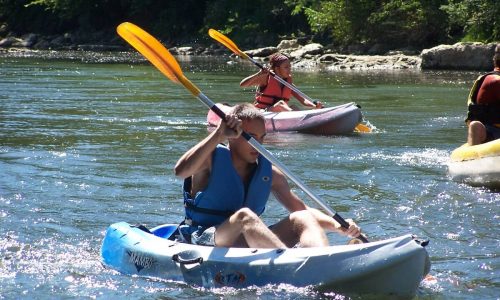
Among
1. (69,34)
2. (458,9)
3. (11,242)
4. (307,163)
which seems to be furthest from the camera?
(69,34)

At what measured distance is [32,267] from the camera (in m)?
5.73

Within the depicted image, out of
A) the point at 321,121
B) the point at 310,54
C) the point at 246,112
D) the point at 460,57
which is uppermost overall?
the point at 246,112

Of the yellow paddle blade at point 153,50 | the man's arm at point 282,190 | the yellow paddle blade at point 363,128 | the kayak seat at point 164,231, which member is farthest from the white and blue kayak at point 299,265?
the yellow paddle blade at point 363,128

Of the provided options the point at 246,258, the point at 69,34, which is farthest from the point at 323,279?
the point at 69,34

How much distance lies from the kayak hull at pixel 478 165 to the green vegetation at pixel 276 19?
1623 centimetres

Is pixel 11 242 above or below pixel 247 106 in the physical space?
below

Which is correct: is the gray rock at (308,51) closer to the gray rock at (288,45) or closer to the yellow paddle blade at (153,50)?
the gray rock at (288,45)

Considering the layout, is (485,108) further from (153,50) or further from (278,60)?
(278,60)

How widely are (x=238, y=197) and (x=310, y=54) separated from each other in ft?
79.0

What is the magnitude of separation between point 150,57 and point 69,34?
37.6m

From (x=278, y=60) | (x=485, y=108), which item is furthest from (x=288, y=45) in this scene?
(x=485, y=108)

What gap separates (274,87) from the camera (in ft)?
39.9

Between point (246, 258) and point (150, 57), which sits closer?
point (246, 258)

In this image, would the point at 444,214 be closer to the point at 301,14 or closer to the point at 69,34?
the point at 301,14
